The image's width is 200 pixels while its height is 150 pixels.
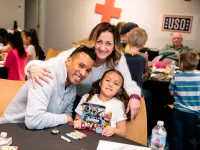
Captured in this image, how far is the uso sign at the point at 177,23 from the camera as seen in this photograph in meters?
6.25

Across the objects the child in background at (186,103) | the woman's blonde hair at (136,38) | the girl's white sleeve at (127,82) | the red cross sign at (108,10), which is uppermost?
the red cross sign at (108,10)

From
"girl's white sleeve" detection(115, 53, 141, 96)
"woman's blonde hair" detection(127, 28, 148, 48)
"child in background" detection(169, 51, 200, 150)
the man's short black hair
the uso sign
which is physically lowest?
"child in background" detection(169, 51, 200, 150)

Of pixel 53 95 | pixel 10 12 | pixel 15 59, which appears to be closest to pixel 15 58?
pixel 15 59

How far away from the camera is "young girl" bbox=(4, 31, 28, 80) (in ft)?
12.7

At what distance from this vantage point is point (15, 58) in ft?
12.7

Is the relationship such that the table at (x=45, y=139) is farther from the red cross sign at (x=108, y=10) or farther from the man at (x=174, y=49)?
the red cross sign at (x=108, y=10)

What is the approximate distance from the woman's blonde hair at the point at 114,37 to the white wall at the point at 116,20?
14.7ft

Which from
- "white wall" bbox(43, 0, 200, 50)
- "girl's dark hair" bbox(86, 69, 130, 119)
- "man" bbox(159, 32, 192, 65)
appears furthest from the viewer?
"white wall" bbox(43, 0, 200, 50)

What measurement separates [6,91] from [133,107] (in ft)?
3.40

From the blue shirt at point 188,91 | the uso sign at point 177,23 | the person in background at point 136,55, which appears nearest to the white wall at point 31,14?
the uso sign at point 177,23

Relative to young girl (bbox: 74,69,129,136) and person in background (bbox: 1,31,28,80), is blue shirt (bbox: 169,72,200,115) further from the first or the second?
person in background (bbox: 1,31,28,80)

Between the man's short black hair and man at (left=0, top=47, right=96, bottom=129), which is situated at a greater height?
the man's short black hair

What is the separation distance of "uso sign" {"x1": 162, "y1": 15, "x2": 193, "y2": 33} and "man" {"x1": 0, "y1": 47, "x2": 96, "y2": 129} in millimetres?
4826

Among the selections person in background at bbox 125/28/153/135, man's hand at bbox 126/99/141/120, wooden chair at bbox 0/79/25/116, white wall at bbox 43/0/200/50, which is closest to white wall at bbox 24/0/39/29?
white wall at bbox 43/0/200/50
